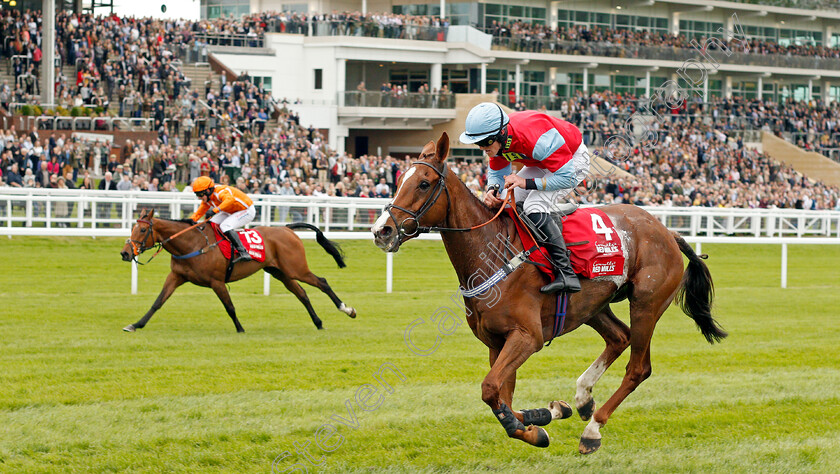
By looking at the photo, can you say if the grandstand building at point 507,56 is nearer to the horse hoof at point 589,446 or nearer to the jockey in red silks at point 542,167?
the jockey in red silks at point 542,167

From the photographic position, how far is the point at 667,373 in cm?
799

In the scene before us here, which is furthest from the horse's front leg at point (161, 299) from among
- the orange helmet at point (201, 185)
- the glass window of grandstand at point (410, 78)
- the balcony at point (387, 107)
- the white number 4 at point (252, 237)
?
the glass window of grandstand at point (410, 78)

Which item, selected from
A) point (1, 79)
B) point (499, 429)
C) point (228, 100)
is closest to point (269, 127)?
point (228, 100)

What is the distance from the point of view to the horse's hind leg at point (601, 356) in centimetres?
583

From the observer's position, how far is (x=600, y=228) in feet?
19.0

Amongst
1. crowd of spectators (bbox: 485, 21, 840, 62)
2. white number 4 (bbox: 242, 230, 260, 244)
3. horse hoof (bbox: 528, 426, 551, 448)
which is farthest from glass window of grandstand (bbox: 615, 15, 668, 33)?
horse hoof (bbox: 528, 426, 551, 448)

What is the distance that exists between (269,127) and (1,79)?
6.50m

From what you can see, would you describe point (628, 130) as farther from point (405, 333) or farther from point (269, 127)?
point (269, 127)

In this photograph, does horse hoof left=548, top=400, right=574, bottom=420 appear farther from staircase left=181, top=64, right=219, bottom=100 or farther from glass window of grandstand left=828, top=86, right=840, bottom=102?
glass window of grandstand left=828, top=86, right=840, bottom=102

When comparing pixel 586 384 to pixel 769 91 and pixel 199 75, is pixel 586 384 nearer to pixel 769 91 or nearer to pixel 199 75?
pixel 199 75

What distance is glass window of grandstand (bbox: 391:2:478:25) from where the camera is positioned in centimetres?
4031

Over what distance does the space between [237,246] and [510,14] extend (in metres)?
32.9

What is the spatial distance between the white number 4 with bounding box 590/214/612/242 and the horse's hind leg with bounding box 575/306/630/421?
52 centimetres

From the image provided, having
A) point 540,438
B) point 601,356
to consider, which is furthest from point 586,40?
point 540,438
